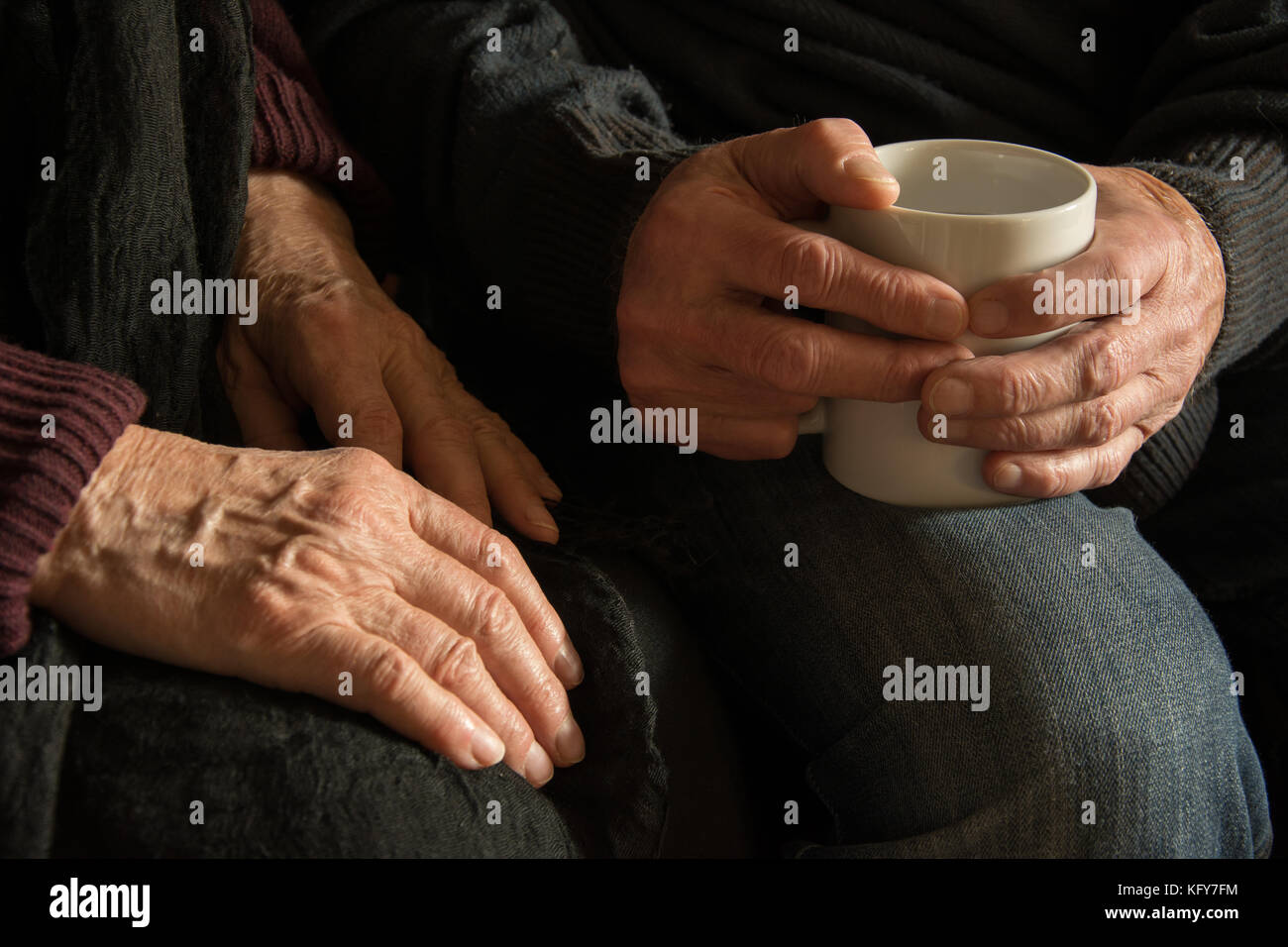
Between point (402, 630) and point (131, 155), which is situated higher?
point (131, 155)

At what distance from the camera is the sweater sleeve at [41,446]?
1.76 feet

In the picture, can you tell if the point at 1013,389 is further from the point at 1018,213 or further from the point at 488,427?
the point at 488,427

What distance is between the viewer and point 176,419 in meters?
0.76

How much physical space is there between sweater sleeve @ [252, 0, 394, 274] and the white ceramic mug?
0.46 meters

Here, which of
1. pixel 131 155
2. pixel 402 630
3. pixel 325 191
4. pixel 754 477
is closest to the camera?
pixel 402 630

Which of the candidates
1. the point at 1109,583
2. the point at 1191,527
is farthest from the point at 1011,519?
the point at 1191,527

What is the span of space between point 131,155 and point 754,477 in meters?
0.48

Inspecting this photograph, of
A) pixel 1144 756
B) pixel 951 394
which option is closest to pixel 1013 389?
pixel 951 394

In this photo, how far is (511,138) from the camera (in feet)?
2.96

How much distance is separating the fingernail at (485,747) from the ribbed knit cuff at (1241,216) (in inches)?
23.8

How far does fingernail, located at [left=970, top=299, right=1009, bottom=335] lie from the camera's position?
626 millimetres

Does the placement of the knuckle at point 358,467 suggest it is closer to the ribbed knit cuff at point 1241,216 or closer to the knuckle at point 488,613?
the knuckle at point 488,613
